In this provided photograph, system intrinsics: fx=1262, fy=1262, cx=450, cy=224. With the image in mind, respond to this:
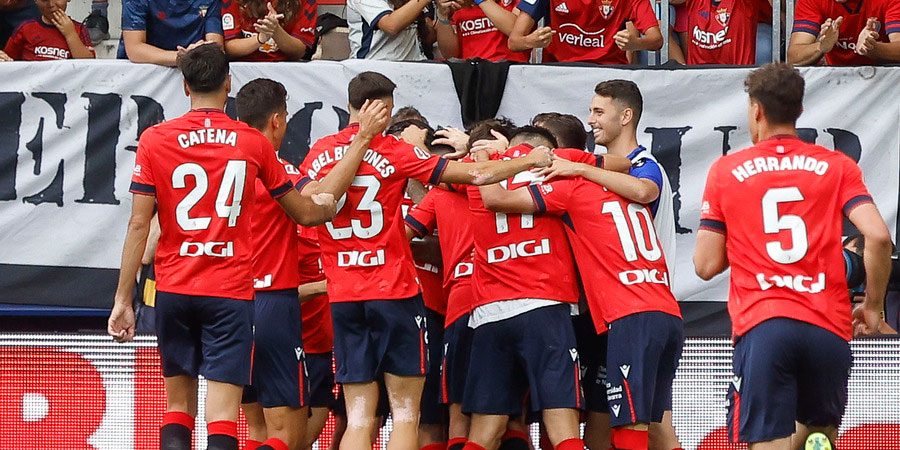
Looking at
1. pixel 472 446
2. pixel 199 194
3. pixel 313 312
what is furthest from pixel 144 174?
pixel 472 446

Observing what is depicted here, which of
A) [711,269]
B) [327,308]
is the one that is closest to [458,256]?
[327,308]

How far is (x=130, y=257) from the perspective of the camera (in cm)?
615

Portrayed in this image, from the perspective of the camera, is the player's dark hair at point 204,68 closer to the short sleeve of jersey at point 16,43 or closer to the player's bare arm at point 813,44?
the short sleeve of jersey at point 16,43

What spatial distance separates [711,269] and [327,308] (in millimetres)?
2526

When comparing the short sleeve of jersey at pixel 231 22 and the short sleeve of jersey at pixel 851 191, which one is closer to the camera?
the short sleeve of jersey at pixel 851 191

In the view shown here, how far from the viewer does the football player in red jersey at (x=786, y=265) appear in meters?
5.55

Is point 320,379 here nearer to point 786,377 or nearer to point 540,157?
point 540,157

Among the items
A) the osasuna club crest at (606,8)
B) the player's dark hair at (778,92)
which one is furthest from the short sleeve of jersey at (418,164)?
the osasuna club crest at (606,8)

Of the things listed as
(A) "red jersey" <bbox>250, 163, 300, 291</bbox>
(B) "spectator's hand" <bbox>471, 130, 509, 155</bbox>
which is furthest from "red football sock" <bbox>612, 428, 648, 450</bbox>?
(A) "red jersey" <bbox>250, 163, 300, 291</bbox>

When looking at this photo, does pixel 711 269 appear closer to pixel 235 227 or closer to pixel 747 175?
pixel 747 175

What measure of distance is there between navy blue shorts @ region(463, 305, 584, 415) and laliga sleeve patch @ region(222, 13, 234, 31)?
351cm

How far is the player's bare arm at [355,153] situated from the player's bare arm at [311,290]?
2.95 ft

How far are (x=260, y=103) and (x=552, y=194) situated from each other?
1.69 meters

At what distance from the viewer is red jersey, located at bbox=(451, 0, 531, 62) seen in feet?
29.7
